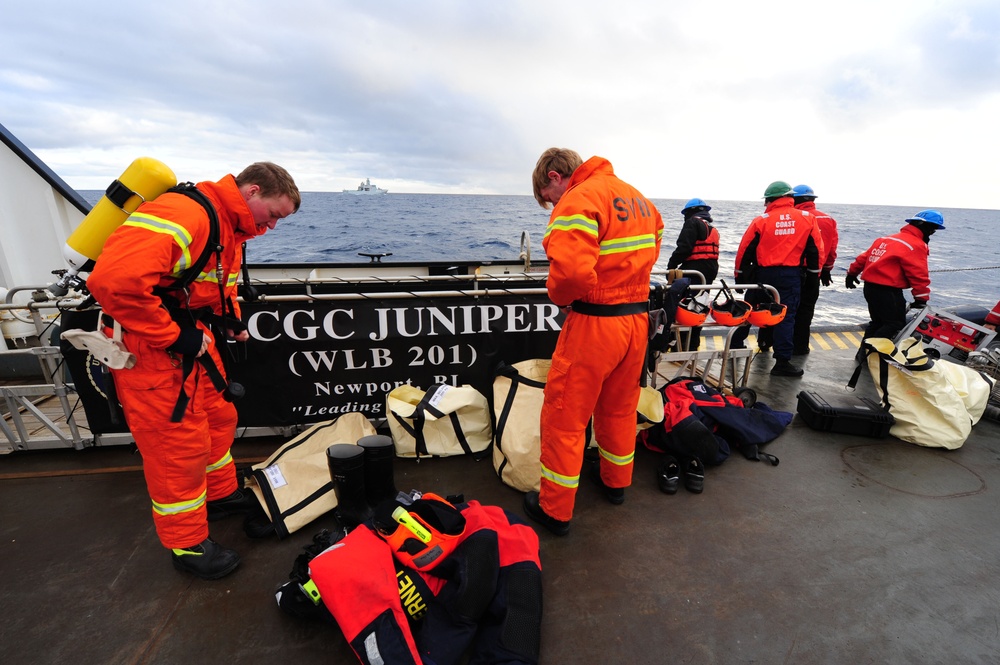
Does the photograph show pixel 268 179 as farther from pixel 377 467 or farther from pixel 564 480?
pixel 564 480

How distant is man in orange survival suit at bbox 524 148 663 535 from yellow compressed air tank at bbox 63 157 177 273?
6.06 ft

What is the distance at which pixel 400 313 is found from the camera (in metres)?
3.46

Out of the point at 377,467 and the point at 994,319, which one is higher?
the point at 994,319

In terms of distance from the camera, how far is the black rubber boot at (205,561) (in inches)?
89.1

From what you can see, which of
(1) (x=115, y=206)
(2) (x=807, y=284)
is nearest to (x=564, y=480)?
(1) (x=115, y=206)

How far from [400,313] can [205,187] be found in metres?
1.53

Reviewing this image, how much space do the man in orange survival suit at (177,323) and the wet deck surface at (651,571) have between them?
343 millimetres

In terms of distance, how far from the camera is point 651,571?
234 cm

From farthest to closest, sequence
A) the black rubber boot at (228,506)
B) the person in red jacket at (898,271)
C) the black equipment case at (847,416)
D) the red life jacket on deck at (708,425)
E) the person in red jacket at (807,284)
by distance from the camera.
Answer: the person in red jacket at (807,284), the person in red jacket at (898,271), the black equipment case at (847,416), the red life jacket on deck at (708,425), the black rubber boot at (228,506)

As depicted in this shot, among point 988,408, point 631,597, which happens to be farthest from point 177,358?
point 988,408

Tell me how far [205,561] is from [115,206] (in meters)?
1.76

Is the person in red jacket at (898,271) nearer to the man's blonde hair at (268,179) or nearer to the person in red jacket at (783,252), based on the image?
the person in red jacket at (783,252)

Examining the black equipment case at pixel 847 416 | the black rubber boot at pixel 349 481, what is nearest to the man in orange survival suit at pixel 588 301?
the black rubber boot at pixel 349 481

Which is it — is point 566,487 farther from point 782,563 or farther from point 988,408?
point 988,408
